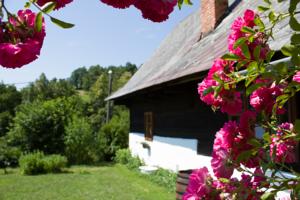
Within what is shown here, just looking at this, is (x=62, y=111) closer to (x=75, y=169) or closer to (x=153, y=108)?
(x=75, y=169)

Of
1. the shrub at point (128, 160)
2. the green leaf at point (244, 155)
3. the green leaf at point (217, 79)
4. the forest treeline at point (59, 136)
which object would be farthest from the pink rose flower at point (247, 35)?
the forest treeline at point (59, 136)

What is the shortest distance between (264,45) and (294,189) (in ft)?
1.63

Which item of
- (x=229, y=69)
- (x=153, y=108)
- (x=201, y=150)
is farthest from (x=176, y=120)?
(x=229, y=69)

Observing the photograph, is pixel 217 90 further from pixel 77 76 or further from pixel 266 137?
pixel 77 76

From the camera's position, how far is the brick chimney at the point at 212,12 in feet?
26.8

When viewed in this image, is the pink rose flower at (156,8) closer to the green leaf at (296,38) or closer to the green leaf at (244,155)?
the green leaf at (296,38)

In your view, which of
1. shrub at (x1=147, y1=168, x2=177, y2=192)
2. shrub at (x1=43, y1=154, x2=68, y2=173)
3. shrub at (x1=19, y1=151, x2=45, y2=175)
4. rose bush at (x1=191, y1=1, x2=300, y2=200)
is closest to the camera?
rose bush at (x1=191, y1=1, x2=300, y2=200)

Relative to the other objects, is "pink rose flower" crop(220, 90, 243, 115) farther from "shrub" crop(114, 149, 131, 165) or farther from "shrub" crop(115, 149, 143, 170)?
"shrub" crop(114, 149, 131, 165)

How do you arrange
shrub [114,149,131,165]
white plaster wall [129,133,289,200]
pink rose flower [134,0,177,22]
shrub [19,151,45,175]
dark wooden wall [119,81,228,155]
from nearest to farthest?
pink rose flower [134,0,177,22] → dark wooden wall [119,81,228,155] → white plaster wall [129,133,289,200] → shrub [19,151,45,175] → shrub [114,149,131,165]

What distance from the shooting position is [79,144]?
1501 centimetres

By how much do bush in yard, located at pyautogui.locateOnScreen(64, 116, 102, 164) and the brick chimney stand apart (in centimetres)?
823

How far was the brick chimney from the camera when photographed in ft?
26.8

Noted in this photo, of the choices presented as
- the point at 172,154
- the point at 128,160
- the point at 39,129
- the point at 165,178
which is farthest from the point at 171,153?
the point at 39,129

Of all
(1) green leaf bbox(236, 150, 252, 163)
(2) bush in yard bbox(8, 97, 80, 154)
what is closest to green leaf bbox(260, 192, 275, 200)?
(1) green leaf bbox(236, 150, 252, 163)
